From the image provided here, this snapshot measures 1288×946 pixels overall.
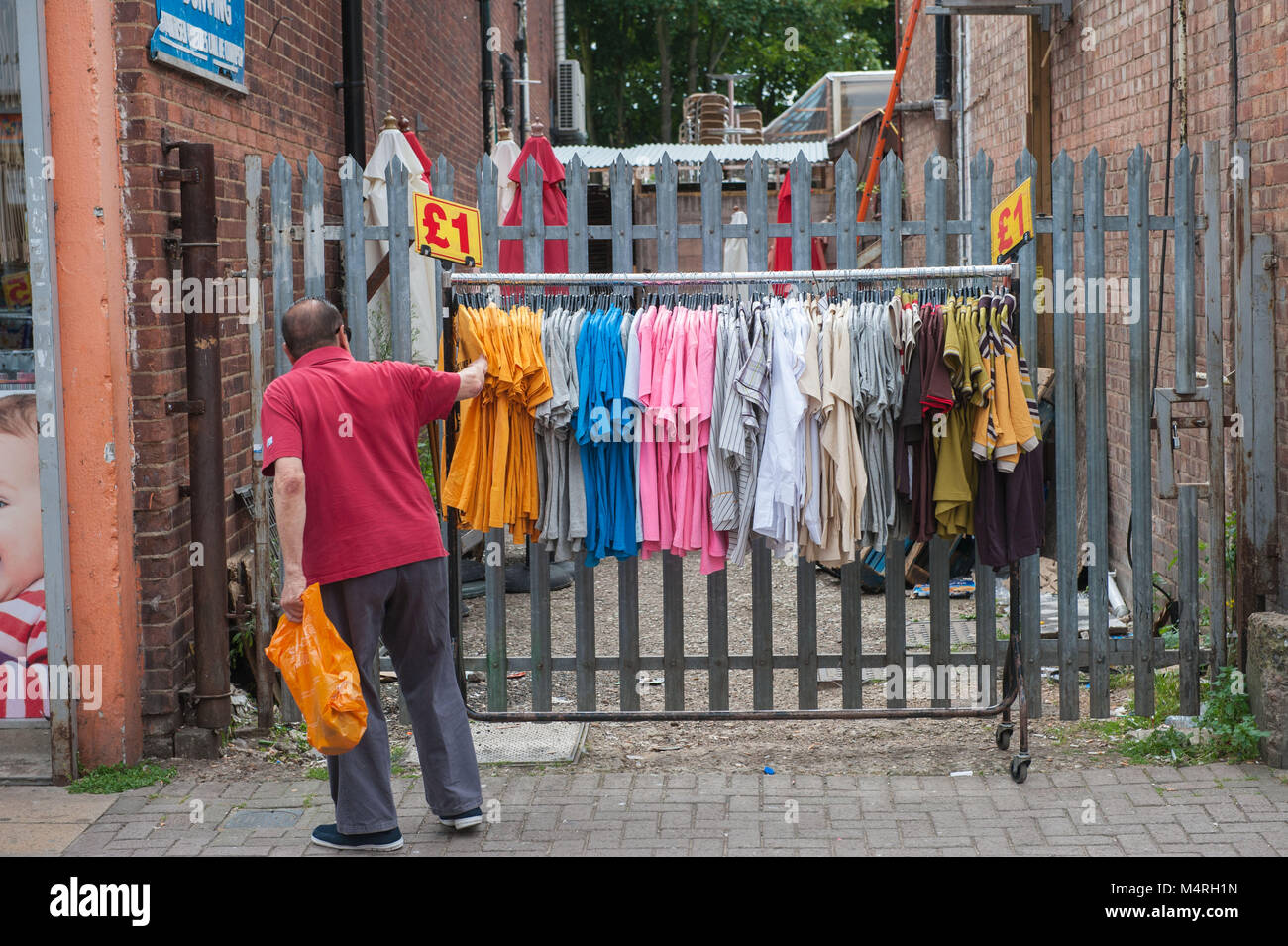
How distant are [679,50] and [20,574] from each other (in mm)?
35661

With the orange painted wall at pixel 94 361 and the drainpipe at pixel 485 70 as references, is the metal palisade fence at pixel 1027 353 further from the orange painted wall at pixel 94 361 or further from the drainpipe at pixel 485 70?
the drainpipe at pixel 485 70

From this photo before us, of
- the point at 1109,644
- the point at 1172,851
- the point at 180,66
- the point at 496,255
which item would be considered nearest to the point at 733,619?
the point at 1109,644

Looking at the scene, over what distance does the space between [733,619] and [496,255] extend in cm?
353

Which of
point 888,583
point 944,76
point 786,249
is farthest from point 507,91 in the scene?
point 888,583

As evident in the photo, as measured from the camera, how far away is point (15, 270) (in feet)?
17.7

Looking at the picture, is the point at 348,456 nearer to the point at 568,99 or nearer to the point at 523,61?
the point at 523,61

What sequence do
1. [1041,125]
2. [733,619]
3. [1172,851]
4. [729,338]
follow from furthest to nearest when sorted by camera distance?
[1041,125]
[733,619]
[729,338]
[1172,851]

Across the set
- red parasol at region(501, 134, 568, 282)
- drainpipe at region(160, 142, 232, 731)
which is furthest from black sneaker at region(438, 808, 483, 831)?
red parasol at region(501, 134, 568, 282)

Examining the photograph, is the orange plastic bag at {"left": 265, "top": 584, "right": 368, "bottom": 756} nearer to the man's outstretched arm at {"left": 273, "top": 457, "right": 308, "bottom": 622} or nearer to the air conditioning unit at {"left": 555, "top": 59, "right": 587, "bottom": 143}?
the man's outstretched arm at {"left": 273, "top": 457, "right": 308, "bottom": 622}

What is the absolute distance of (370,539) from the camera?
4594mm

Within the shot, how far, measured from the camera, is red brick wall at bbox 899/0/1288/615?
227 inches

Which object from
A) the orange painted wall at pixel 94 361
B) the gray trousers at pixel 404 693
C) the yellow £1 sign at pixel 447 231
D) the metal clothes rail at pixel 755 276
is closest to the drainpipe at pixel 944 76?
the metal clothes rail at pixel 755 276

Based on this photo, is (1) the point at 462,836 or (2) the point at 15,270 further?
(2) the point at 15,270

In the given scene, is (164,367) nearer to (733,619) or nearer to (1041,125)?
(733,619)
